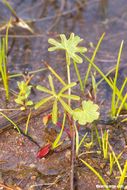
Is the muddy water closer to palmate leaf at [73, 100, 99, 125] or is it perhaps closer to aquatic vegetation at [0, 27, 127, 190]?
aquatic vegetation at [0, 27, 127, 190]

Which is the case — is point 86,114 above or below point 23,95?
below

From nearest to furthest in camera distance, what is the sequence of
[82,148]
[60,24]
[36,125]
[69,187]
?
[69,187], [82,148], [36,125], [60,24]

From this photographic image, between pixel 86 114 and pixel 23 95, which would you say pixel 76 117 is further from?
pixel 23 95

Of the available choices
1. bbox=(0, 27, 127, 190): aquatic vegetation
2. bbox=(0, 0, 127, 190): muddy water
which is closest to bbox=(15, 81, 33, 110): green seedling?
bbox=(0, 27, 127, 190): aquatic vegetation

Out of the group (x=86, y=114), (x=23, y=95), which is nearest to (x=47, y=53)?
(x=23, y=95)

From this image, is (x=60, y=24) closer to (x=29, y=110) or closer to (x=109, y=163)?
(x=29, y=110)

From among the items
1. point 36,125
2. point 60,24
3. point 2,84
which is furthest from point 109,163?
point 60,24

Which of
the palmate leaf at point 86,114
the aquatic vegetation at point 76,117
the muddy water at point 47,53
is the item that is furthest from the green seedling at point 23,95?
the palmate leaf at point 86,114

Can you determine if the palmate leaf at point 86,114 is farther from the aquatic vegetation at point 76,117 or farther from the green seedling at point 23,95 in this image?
the green seedling at point 23,95
